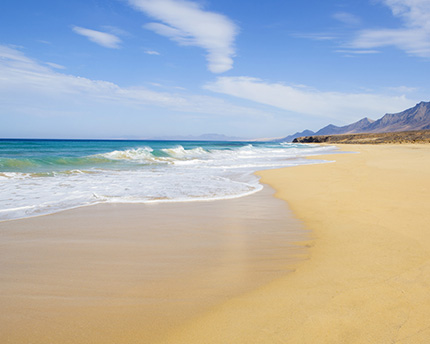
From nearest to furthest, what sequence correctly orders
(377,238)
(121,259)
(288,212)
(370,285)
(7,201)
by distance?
1. (370,285)
2. (121,259)
3. (377,238)
4. (288,212)
5. (7,201)

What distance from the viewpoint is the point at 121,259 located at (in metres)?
3.23

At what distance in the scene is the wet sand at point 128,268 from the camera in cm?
208

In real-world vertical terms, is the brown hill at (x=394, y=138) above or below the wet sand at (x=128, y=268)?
above

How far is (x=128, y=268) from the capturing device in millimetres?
2996

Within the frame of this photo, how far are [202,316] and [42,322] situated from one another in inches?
43.9

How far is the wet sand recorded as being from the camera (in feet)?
6.82

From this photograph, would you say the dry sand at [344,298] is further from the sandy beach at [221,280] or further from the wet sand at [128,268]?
the wet sand at [128,268]

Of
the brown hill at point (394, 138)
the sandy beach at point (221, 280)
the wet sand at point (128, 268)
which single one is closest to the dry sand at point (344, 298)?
Answer: the sandy beach at point (221, 280)

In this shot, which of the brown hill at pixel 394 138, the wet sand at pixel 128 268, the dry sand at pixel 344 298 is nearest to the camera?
the dry sand at pixel 344 298

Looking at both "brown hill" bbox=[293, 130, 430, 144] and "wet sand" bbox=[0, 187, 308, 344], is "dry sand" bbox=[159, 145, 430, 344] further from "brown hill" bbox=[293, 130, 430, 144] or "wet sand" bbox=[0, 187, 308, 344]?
"brown hill" bbox=[293, 130, 430, 144]

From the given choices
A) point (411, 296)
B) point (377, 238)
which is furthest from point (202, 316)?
point (377, 238)

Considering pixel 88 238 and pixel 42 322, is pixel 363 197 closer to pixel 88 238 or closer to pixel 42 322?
pixel 88 238

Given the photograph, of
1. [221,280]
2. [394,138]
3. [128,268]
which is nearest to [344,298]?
[221,280]

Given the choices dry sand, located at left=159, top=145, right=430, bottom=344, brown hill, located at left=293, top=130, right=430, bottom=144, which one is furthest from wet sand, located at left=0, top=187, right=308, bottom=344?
brown hill, located at left=293, top=130, right=430, bottom=144
